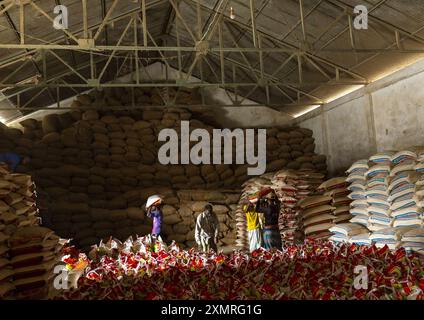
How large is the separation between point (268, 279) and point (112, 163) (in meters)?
9.05

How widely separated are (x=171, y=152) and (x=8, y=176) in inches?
312

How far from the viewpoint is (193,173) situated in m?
13.0

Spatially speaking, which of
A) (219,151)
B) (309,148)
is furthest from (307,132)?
(219,151)

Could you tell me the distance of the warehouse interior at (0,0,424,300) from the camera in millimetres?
5043

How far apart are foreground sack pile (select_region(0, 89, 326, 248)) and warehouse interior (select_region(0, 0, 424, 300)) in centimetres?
4

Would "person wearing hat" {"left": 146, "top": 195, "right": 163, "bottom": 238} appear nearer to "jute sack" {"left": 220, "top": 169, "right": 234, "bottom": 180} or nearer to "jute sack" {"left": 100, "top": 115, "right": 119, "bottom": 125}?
"jute sack" {"left": 220, "top": 169, "right": 234, "bottom": 180}

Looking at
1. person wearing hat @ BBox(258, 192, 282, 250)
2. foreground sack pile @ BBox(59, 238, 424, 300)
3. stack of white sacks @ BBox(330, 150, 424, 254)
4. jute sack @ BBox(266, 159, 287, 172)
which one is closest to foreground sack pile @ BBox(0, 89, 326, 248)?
jute sack @ BBox(266, 159, 287, 172)

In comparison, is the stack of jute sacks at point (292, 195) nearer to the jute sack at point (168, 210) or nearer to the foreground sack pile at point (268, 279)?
the jute sack at point (168, 210)

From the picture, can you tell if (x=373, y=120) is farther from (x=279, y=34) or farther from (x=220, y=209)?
(x=220, y=209)

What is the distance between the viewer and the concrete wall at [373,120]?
29.3ft

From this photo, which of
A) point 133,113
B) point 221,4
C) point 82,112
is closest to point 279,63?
point 221,4

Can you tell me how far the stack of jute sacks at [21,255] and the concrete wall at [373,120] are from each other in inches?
286

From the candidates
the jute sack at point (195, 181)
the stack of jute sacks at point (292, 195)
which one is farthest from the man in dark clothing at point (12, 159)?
the stack of jute sacks at point (292, 195)
